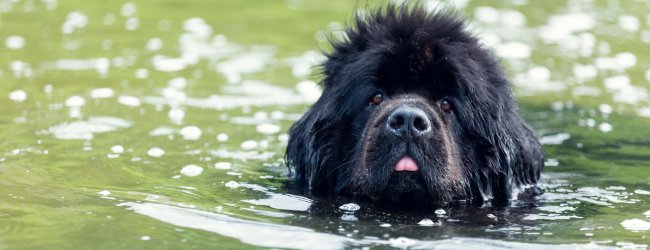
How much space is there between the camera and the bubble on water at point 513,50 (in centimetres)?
1153

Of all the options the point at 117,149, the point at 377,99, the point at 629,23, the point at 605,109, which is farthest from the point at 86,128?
the point at 629,23

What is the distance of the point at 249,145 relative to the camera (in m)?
7.68

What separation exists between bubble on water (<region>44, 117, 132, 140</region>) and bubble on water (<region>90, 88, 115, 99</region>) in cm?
85

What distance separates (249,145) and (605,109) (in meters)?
3.32

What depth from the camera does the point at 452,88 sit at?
19.3 ft

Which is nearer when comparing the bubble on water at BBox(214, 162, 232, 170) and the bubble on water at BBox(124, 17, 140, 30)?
the bubble on water at BBox(214, 162, 232, 170)

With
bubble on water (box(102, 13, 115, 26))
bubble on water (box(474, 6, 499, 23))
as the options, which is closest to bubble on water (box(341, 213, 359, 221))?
bubble on water (box(102, 13, 115, 26))

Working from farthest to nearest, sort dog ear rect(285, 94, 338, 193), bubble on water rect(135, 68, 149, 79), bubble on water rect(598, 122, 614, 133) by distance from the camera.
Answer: bubble on water rect(135, 68, 149, 79) < bubble on water rect(598, 122, 614, 133) < dog ear rect(285, 94, 338, 193)

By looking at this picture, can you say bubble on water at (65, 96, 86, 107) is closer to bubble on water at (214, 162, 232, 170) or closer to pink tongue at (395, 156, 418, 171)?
bubble on water at (214, 162, 232, 170)

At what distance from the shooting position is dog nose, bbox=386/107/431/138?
17.6 ft

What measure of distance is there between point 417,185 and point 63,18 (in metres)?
8.39

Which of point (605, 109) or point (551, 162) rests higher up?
point (605, 109)

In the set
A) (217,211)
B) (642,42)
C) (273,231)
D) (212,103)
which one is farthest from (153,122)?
(642,42)

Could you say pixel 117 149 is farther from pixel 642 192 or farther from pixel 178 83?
pixel 642 192
